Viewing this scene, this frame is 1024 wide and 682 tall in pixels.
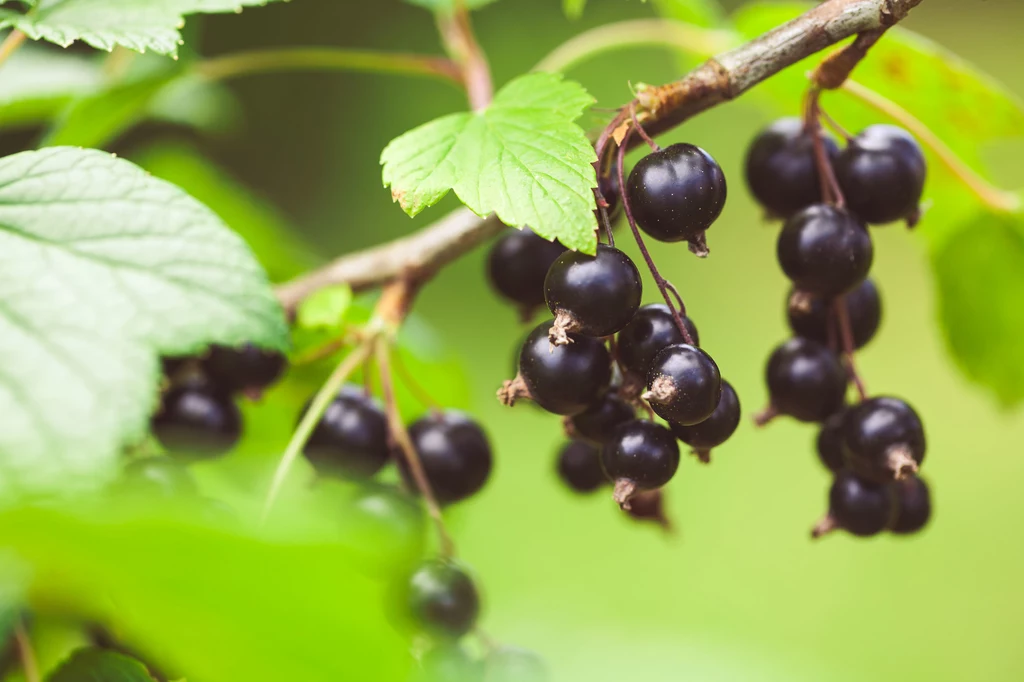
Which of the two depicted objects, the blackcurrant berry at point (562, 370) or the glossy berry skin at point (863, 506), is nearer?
the blackcurrant berry at point (562, 370)

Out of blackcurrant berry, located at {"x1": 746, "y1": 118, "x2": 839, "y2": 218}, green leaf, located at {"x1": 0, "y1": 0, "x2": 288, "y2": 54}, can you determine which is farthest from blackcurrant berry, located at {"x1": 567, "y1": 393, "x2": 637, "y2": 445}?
green leaf, located at {"x1": 0, "y1": 0, "x2": 288, "y2": 54}

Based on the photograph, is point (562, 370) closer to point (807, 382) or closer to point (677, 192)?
point (677, 192)

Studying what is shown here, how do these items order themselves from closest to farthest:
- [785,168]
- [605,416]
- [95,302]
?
[95,302], [605,416], [785,168]

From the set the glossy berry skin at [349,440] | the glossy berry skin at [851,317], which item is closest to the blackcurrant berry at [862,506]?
the glossy berry skin at [851,317]

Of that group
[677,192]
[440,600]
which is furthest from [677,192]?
[440,600]

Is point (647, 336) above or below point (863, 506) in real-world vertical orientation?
above

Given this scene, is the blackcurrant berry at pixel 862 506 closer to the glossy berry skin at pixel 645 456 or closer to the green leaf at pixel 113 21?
the glossy berry skin at pixel 645 456

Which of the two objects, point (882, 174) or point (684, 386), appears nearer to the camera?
point (684, 386)

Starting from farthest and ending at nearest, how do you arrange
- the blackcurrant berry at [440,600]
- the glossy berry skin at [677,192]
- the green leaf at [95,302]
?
the blackcurrant berry at [440,600]
the glossy berry skin at [677,192]
the green leaf at [95,302]

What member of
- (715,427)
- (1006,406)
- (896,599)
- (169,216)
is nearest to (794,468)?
(896,599)
